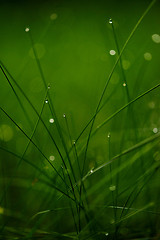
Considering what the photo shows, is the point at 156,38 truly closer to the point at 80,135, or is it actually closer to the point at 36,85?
the point at 36,85

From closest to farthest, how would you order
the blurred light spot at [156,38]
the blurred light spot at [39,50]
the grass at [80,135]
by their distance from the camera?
the grass at [80,135]
the blurred light spot at [156,38]
the blurred light spot at [39,50]

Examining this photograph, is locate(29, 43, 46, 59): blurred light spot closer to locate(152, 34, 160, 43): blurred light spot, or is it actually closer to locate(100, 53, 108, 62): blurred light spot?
locate(100, 53, 108, 62): blurred light spot

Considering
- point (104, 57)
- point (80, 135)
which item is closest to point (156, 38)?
point (104, 57)

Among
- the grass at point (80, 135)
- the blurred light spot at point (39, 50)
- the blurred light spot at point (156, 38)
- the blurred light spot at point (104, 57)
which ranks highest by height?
the blurred light spot at point (39, 50)

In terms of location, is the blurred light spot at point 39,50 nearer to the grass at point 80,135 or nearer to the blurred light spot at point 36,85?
the grass at point 80,135

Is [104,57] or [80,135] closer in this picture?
[80,135]

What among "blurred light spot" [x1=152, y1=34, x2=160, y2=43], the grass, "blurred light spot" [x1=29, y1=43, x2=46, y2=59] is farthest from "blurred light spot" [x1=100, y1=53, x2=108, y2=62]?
"blurred light spot" [x1=29, y1=43, x2=46, y2=59]

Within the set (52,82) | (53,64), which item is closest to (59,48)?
(53,64)

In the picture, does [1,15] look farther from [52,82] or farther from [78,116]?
[78,116]

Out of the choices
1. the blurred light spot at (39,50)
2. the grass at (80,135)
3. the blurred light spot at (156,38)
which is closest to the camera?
the grass at (80,135)

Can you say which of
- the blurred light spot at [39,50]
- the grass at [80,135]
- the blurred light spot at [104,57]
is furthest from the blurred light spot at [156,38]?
the blurred light spot at [39,50]
